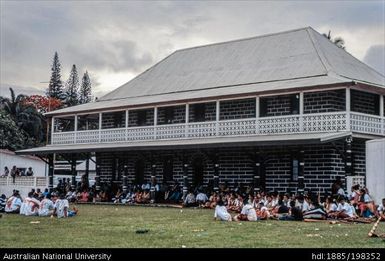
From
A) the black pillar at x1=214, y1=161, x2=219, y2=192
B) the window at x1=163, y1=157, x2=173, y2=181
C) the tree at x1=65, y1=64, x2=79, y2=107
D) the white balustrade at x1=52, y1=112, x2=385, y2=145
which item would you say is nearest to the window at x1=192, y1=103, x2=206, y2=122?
the white balustrade at x1=52, y1=112, x2=385, y2=145

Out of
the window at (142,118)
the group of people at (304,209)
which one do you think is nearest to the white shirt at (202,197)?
the group of people at (304,209)

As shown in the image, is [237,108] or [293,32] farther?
[293,32]

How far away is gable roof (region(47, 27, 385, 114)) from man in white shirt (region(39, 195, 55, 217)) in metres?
10.3

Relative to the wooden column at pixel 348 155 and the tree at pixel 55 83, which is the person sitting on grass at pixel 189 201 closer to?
the wooden column at pixel 348 155

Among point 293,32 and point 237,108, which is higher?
point 293,32

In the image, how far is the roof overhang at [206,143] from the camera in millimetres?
24875

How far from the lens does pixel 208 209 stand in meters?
26.3

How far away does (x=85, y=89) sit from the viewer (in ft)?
247

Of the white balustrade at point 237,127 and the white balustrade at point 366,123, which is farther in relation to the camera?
the white balustrade at point 237,127

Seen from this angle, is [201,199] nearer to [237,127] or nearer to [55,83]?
[237,127]

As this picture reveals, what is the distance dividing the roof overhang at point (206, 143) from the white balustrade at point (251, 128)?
0.41m
